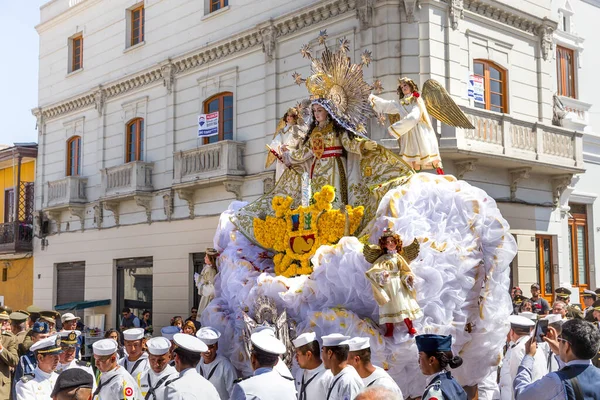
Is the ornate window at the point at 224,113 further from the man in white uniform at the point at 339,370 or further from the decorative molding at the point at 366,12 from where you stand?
the man in white uniform at the point at 339,370

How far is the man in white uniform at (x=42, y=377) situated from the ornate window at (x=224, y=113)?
511 inches

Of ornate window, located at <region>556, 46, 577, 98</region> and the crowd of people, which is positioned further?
ornate window, located at <region>556, 46, 577, 98</region>

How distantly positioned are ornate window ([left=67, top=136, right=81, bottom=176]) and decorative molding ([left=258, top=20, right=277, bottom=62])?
9.91 metres

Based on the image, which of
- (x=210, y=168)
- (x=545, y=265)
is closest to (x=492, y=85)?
(x=545, y=265)

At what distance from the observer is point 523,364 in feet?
20.5

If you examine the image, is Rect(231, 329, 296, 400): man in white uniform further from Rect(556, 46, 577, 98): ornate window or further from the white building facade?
Rect(556, 46, 577, 98): ornate window

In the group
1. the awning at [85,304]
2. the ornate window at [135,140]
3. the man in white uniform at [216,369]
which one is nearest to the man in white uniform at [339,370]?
the man in white uniform at [216,369]

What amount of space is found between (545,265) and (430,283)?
11.7m

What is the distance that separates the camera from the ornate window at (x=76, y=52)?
85.6 ft

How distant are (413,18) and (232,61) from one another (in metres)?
5.53

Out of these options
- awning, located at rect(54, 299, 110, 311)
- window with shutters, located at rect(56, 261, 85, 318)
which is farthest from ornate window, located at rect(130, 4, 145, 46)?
awning, located at rect(54, 299, 110, 311)

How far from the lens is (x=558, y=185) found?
61.3ft

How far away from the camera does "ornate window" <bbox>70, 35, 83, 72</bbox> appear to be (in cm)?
2608

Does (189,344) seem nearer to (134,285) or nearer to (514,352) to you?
(514,352)
